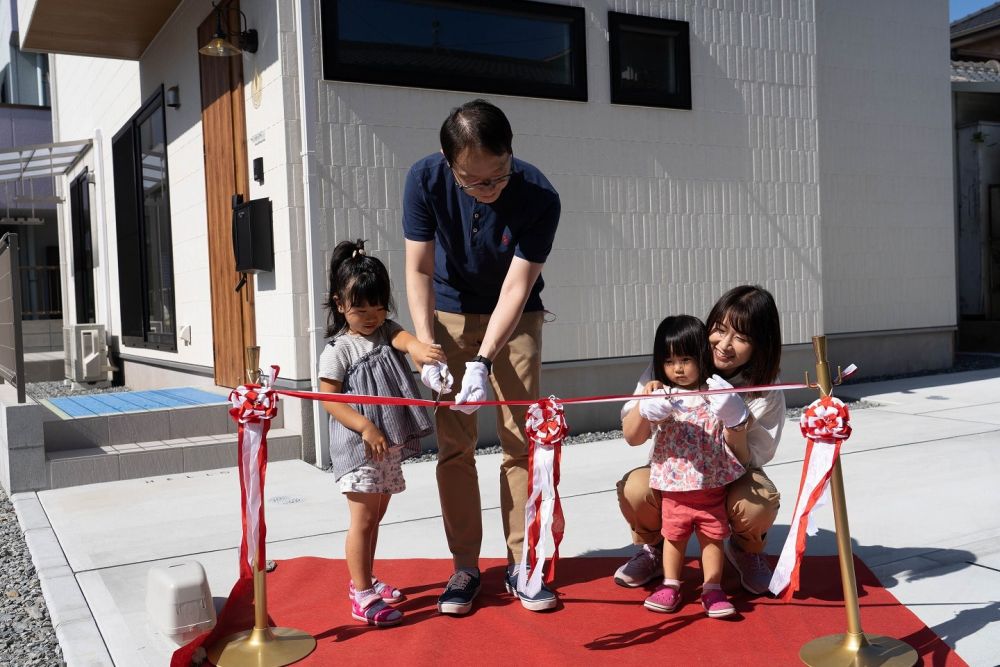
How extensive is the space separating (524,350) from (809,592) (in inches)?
52.7

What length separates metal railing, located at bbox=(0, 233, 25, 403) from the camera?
16.6ft

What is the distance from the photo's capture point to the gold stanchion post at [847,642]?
2494 millimetres

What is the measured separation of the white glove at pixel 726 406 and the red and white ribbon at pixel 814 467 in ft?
0.76

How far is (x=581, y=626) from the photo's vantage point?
9.49 ft

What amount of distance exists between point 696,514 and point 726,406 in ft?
1.43

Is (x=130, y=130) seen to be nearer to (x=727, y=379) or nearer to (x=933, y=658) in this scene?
(x=727, y=379)

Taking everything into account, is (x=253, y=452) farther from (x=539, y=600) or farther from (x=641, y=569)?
(x=641, y=569)

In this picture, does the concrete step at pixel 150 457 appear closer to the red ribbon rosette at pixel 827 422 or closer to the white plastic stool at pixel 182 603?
the white plastic stool at pixel 182 603

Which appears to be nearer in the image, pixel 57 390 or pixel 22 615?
pixel 22 615

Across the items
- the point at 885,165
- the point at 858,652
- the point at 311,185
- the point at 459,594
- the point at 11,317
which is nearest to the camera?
the point at 858,652

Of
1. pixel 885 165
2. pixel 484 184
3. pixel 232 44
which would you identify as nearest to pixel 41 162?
pixel 232 44

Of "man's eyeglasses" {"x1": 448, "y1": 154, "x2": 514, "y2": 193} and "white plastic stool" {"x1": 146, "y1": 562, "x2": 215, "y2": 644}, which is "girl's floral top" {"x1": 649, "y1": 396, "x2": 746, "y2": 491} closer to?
"man's eyeglasses" {"x1": 448, "y1": 154, "x2": 514, "y2": 193}

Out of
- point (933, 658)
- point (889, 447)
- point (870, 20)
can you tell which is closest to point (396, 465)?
point (933, 658)

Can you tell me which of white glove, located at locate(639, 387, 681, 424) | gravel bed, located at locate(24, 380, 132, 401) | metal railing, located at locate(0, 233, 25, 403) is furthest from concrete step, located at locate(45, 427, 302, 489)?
gravel bed, located at locate(24, 380, 132, 401)
